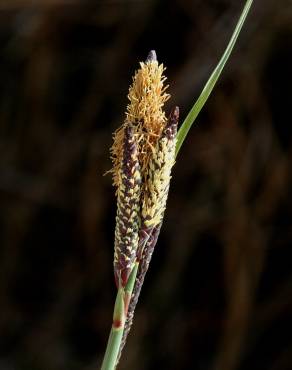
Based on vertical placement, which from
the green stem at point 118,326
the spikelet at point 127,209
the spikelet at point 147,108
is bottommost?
the green stem at point 118,326

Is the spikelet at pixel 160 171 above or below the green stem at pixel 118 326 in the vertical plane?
above

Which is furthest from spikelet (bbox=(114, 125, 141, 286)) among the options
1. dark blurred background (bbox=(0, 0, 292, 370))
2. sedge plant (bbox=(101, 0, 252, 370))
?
dark blurred background (bbox=(0, 0, 292, 370))

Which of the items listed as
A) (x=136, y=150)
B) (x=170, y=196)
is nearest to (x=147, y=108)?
(x=136, y=150)

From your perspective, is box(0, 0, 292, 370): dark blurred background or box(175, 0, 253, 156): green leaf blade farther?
box(0, 0, 292, 370): dark blurred background

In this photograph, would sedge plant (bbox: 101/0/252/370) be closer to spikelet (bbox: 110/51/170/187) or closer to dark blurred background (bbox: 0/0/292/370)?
spikelet (bbox: 110/51/170/187)

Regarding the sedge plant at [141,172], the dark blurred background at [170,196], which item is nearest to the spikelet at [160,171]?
the sedge plant at [141,172]

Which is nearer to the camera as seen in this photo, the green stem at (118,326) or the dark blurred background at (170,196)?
the green stem at (118,326)

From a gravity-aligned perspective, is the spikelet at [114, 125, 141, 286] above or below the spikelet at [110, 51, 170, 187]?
below

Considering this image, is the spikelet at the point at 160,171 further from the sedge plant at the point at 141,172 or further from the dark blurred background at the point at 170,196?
the dark blurred background at the point at 170,196

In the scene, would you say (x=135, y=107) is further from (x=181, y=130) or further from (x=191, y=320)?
(x=191, y=320)
